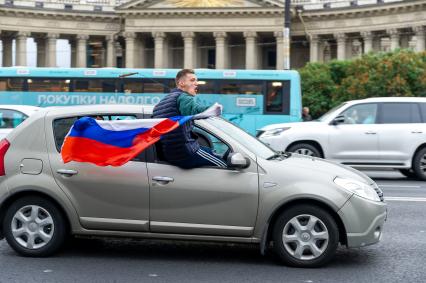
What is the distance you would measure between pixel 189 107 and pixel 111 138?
859 millimetres

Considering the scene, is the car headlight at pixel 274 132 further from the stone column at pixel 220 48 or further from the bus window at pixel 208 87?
the stone column at pixel 220 48

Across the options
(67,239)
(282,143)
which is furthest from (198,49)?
(67,239)

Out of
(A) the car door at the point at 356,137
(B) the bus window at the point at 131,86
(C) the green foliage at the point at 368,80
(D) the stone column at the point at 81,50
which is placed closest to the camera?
(A) the car door at the point at 356,137

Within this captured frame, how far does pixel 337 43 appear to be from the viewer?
69.4 m

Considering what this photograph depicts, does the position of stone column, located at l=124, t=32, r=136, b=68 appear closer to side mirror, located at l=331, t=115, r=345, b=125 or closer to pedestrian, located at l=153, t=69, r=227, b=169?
side mirror, located at l=331, t=115, r=345, b=125

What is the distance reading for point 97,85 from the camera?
29.2 metres

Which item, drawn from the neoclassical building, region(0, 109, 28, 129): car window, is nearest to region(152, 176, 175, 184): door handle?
region(0, 109, 28, 129): car window

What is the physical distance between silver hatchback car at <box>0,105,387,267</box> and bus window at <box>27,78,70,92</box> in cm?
2198

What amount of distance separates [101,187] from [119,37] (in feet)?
225

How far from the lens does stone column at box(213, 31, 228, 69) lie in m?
71.0

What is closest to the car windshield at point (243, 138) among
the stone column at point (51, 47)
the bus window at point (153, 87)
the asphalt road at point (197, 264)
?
the asphalt road at point (197, 264)

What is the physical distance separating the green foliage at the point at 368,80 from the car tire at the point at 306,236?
3179 cm

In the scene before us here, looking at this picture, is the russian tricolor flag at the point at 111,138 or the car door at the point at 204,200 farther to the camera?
the russian tricolor flag at the point at 111,138

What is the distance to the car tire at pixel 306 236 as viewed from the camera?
23.5 feet
